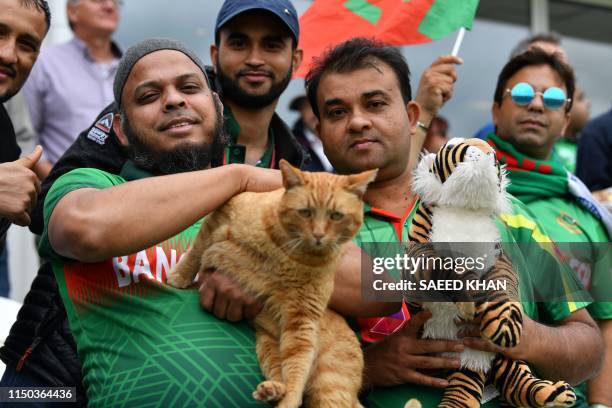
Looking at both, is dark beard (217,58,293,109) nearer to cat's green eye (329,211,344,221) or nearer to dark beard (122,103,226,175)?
dark beard (122,103,226,175)

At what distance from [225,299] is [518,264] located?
1070 millimetres

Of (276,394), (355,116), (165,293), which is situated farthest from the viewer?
(355,116)

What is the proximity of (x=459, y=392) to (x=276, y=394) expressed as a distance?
620mm

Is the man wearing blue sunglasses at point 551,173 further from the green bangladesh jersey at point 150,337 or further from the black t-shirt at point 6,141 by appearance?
the black t-shirt at point 6,141

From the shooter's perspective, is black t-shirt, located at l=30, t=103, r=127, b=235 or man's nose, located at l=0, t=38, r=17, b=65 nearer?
black t-shirt, located at l=30, t=103, r=127, b=235

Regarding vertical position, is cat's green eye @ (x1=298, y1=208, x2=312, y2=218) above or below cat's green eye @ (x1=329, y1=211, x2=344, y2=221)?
below

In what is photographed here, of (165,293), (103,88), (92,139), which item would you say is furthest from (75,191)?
(103,88)

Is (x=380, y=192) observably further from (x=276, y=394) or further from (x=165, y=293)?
(x=276, y=394)

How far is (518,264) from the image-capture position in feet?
8.85

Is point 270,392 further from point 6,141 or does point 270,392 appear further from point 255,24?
point 255,24

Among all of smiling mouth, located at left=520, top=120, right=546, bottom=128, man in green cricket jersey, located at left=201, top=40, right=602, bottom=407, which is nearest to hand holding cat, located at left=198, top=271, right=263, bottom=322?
man in green cricket jersey, located at left=201, top=40, right=602, bottom=407

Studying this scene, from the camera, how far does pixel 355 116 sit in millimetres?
3072

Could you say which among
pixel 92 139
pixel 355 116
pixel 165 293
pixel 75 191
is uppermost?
pixel 355 116

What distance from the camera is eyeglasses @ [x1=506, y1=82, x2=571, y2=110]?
386 centimetres
